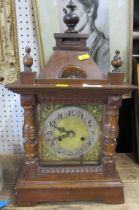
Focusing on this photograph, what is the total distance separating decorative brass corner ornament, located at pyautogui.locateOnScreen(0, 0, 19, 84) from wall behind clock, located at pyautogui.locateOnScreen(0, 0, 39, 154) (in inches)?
1.0

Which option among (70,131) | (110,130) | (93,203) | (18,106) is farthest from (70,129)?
(18,106)

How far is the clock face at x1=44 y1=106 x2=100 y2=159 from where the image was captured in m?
0.76

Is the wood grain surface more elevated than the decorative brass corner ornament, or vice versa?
the decorative brass corner ornament

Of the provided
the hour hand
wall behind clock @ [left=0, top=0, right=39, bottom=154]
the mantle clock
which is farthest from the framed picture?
the hour hand

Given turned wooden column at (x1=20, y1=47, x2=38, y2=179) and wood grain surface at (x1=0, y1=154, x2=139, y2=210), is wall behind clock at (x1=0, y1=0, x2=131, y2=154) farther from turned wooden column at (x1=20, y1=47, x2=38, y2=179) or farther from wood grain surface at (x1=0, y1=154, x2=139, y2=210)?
turned wooden column at (x1=20, y1=47, x2=38, y2=179)

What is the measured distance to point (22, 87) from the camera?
2.29 feet

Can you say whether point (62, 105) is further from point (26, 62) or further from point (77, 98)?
point (26, 62)

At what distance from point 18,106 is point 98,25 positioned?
1.39 ft

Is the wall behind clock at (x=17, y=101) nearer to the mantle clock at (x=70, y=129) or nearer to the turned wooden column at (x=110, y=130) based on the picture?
the mantle clock at (x=70, y=129)

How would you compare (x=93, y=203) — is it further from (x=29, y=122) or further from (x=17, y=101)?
(x=17, y=101)

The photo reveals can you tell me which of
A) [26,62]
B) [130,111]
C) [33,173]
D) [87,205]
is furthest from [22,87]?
[130,111]

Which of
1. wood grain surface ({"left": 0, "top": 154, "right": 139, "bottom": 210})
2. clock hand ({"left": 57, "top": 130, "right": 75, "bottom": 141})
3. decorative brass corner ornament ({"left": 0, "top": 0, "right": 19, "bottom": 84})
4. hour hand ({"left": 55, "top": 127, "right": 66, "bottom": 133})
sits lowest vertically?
wood grain surface ({"left": 0, "top": 154, "right": 139, "bottom": 210})

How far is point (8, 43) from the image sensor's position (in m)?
0.99

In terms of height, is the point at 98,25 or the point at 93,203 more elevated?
the point at 98,25
